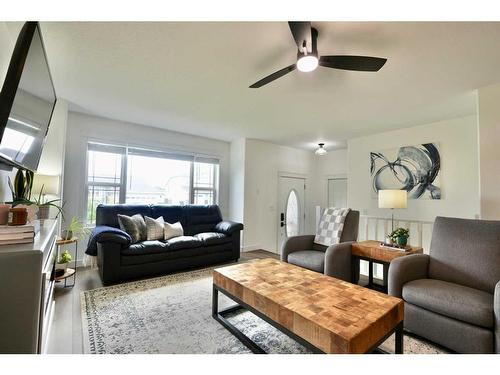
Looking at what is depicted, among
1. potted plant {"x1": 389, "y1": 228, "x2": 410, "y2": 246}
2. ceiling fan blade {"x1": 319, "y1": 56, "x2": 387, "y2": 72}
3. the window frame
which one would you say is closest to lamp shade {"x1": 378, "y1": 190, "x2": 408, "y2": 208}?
potted plant {"x1": 389, "y1": 228, "x2": 410, "y2": 246}

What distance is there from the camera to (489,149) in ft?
8.39

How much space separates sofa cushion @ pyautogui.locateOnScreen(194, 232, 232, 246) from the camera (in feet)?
11.9

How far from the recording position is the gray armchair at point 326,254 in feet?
8.51

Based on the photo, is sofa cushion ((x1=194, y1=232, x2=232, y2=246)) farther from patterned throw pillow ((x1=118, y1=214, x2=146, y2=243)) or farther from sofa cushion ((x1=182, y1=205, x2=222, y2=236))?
patterned throw pillow ((x1=118, y1=214, x2=146, y2=243))

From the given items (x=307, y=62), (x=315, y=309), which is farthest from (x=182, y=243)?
(x=307, y=62)

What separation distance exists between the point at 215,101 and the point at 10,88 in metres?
2.13

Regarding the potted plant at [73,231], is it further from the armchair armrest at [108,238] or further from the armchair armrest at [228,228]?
the armchair armrest at [228,228]

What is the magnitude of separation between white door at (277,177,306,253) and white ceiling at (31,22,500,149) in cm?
207

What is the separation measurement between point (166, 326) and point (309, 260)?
1667 millimetres

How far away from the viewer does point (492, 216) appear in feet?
8.23

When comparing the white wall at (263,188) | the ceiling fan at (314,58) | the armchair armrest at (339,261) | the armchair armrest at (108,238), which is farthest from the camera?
the white wall at (263,188)

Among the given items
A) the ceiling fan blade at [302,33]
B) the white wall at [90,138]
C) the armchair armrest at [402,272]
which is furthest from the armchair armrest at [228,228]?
the ceiling fan blade at [302,33]

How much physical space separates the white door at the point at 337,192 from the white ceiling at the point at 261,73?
2.13 metres

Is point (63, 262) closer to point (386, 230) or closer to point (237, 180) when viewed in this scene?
point (237, 180)
